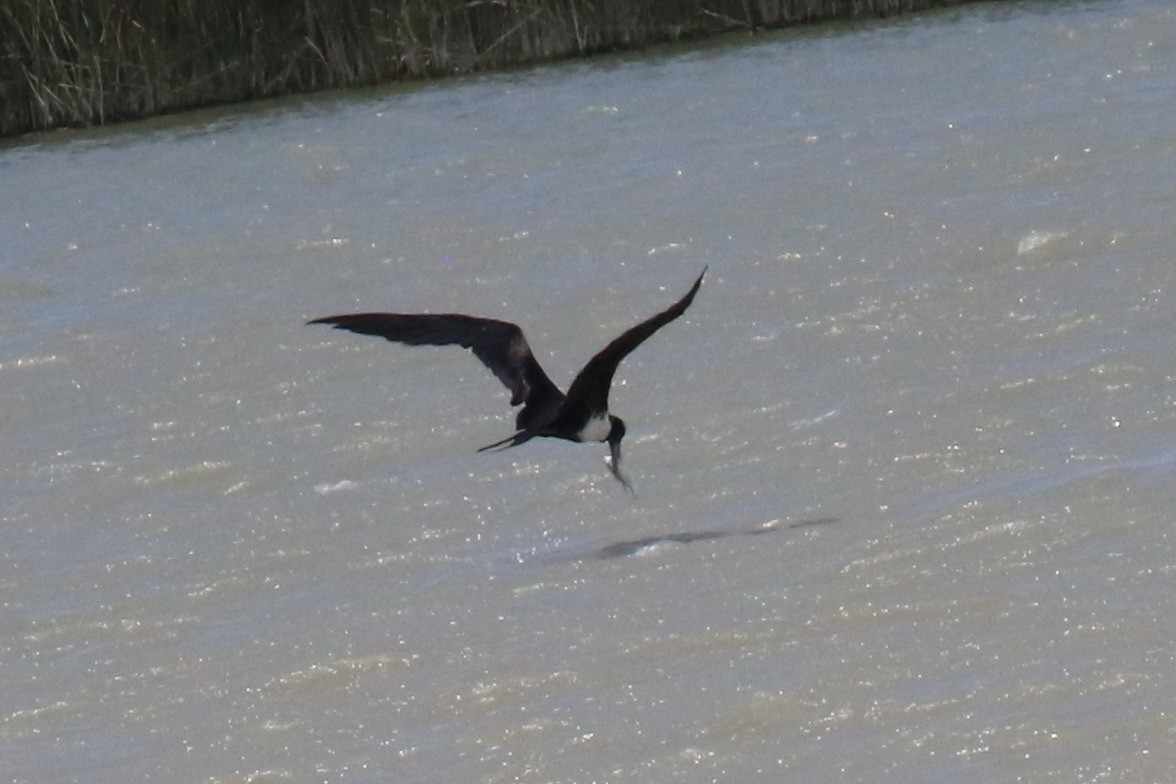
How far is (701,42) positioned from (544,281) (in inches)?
275

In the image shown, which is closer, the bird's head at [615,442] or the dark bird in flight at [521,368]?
the dark bird in flight at [521,368]

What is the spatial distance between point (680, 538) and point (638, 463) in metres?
0.77

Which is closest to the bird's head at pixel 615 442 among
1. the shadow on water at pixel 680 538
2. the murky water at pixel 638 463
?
the murky water at pixel 638 463

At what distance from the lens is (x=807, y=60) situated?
14.1m

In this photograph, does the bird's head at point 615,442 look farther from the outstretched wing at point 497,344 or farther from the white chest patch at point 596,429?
the outstretched wing at point 497,344

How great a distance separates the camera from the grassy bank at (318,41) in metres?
15.4

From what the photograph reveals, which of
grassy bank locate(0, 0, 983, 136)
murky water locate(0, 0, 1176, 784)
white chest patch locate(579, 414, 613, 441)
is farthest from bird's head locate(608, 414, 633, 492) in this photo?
grassy bank locate(0, 0, 983, 136)

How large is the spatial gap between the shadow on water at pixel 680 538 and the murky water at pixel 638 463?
0.05 ft

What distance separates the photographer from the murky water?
4613mm

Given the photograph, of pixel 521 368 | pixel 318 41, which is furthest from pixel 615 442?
pixel 318 41

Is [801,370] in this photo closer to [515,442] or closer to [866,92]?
[515,442]

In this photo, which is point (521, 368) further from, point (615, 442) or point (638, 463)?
point (638, 463)

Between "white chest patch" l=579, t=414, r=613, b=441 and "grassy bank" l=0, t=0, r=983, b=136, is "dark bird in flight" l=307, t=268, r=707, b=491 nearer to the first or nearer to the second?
"white chest patch" l=579, t=414, r=613, b=441

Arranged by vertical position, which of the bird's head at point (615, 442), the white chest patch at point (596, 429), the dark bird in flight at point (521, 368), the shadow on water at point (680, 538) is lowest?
the shadow on water at point (680, 538)
